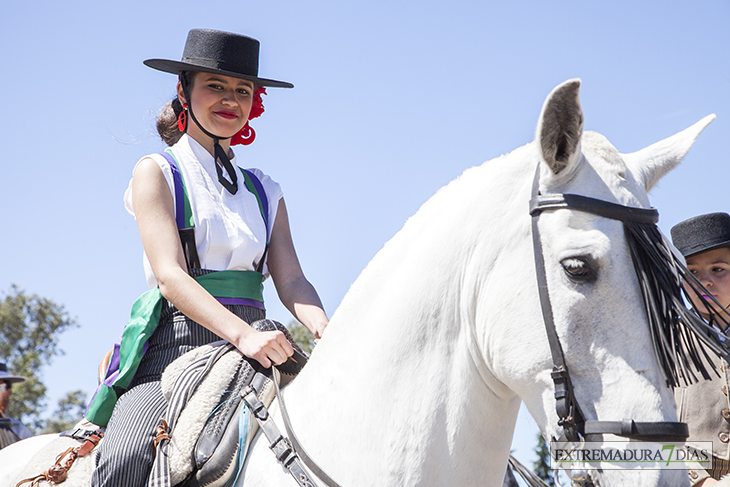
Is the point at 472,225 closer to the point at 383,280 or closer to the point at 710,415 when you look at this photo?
the point at 383,280

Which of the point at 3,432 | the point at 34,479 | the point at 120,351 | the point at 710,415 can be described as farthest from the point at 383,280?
the point at 3,432

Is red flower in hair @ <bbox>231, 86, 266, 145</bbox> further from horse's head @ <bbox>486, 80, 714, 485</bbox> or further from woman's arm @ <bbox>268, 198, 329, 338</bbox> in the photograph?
horse's head @ <bbox>486, 80, 714, 485</bbox>

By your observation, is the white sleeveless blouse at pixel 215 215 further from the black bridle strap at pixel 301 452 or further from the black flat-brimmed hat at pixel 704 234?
the black flat-brimmed hat at pixel 704 234

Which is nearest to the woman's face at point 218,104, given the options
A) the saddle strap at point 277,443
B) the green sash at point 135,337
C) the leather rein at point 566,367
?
the green sash at point 135,337

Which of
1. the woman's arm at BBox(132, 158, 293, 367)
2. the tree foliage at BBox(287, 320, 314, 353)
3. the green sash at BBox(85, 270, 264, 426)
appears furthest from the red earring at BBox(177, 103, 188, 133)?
the tree foliage at BBox(287, 320, 314, 353)

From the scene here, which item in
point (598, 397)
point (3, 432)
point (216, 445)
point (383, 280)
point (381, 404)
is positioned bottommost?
point (3, 432)

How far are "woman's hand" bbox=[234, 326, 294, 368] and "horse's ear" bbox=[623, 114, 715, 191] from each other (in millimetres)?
1465

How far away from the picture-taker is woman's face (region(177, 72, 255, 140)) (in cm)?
337

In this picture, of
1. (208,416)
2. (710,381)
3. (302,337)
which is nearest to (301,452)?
(208,416)

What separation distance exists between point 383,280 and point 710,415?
2.40 m

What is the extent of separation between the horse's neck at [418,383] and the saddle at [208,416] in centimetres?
24

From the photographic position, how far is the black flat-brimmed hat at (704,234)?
A: 4.37 metres

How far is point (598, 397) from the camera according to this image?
78.0 inches

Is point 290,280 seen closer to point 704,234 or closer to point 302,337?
point 704,234
